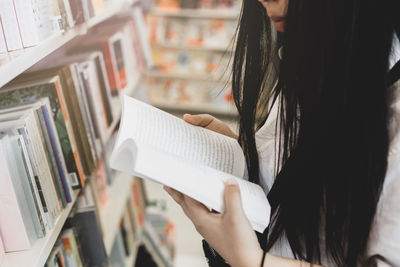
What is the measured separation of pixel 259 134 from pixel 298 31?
0.32 m

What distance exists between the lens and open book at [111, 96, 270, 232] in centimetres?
60

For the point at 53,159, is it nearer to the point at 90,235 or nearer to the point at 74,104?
the point at 74,104

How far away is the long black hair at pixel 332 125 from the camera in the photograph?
1.91 ft

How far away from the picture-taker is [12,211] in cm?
74

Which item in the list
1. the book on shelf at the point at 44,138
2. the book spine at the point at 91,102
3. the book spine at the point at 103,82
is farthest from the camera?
the book spine at the point at 103,82

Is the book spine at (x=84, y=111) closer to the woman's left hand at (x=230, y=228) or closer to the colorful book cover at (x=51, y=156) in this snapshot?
the colorful book cover at (x=51, y=156)

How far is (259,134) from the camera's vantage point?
887 millimetres

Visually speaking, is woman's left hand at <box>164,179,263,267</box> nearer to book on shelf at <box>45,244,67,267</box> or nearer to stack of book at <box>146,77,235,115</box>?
book on shelf at <box>45,244,67,267</box>

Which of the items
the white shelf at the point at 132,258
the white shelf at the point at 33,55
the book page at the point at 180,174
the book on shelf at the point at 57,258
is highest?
the white shelf at the point at 33,55

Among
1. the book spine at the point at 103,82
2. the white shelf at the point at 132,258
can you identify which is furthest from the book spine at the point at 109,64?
the white shelf at the point at 132,258

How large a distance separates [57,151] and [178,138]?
1.15ft

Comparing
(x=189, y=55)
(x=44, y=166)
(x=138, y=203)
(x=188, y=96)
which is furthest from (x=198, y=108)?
(x=44, y=166)

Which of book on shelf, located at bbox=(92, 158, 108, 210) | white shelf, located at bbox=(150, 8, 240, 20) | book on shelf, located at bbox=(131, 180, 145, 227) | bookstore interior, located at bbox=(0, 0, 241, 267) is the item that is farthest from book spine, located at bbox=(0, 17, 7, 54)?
white shelf, located at bbox=(150, 8, 240, 20)

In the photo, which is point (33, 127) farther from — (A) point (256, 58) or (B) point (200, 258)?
(B) point (200, 258)
